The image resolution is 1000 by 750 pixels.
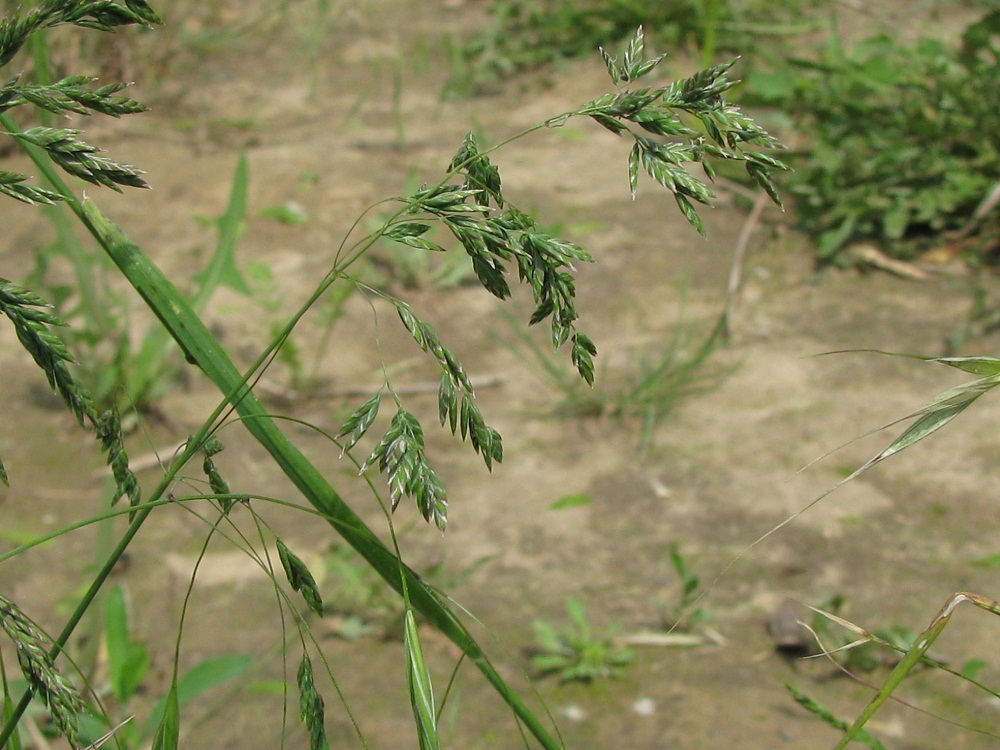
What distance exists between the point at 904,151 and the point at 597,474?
5.76ft

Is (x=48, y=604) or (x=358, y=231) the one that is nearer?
(x=48, y=604)

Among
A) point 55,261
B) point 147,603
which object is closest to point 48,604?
point 147,603

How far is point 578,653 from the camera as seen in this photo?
218cm

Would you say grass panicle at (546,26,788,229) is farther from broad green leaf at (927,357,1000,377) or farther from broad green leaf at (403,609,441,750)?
broad green leaf at (403,609,441,750)

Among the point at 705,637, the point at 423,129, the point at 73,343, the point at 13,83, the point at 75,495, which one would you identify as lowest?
the point at 705,637

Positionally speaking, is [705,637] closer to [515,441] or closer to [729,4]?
[515,441]

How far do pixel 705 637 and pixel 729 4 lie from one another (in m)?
3.70

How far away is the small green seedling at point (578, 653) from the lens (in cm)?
215

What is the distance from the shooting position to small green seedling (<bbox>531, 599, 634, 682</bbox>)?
2.15m

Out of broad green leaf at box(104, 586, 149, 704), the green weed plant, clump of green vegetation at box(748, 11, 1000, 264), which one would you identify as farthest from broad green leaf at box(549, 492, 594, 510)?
the green weed plant

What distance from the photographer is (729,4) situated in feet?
16.8

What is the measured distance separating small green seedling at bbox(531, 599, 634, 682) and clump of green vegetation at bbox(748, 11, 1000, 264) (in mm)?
1968

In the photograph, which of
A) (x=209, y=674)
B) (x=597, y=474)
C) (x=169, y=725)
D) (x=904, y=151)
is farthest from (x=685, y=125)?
(x=904, y=151)

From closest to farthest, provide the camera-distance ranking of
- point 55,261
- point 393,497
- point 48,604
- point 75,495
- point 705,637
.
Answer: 1. point 393,497
2. point 705,637
3. point 48,604
4. point 75,495
5. point 55,261
